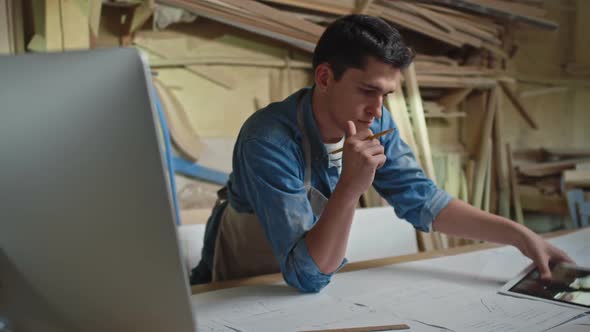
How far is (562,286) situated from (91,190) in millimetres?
1059

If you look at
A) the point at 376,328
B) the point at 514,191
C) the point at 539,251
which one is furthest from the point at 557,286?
the point at 514,191

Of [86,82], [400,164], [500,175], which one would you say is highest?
[86,82]

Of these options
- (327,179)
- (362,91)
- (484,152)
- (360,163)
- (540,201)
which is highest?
(362,91)

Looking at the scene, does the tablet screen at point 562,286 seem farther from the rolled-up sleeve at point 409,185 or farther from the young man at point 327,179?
the rolled-up sleeve at point 409,185

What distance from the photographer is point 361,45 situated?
111 centimetres

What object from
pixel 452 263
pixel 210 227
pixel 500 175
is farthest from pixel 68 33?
pixel 500 175

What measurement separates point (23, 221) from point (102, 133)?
14 centimetres

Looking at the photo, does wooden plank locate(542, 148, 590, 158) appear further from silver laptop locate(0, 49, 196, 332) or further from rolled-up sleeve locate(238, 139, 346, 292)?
silver laptop locate(0, 49, 196, 332)

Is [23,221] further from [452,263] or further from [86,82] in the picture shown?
[452,263]

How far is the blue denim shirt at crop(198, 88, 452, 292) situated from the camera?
3.42ft

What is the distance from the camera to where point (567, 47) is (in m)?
3.50

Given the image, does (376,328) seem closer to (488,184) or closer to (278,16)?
(278,16)

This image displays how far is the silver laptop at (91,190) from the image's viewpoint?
44cm

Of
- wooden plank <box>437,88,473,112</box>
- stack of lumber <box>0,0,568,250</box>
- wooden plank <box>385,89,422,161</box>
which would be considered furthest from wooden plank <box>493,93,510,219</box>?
wooden plank <box>385,89,422,161</box>
